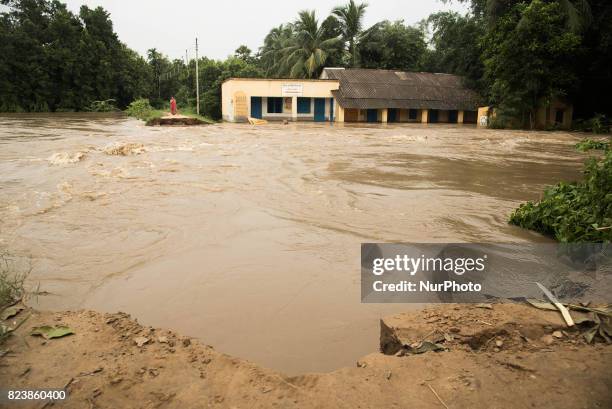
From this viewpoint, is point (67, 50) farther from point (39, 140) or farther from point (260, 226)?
point (260, 226)

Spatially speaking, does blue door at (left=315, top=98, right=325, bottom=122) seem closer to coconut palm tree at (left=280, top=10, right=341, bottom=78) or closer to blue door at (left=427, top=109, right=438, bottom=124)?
coconut palm tree at (left=280, top=10, right=341, bottom=78)

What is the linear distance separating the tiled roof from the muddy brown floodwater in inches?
750

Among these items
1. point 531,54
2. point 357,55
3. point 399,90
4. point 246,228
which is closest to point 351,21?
point 357,55

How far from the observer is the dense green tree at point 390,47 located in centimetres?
3619

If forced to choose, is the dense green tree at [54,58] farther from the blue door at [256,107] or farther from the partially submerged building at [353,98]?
the blue door at [256,107]

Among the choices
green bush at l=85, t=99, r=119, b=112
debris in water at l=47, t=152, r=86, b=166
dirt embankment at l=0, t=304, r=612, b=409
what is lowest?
dirt embankment at l=0, t=304, r=612, b=409

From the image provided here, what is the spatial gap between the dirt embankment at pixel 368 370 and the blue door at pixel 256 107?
29616mm

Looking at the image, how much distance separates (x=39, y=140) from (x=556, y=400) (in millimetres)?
17203

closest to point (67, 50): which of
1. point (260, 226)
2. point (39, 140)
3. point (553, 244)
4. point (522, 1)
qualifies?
point (39, 140)

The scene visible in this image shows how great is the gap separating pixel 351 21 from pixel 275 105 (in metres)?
9.50

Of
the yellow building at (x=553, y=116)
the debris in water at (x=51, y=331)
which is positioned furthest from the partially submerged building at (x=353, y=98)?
the debris in water at (x=51, y=331)

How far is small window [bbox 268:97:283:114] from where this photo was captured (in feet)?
105

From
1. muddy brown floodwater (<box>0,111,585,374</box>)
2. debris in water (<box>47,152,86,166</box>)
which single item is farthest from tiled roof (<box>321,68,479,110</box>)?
debris in water (<box>47,152,86,166</box>)

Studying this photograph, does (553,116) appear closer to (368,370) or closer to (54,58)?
(368,370)
